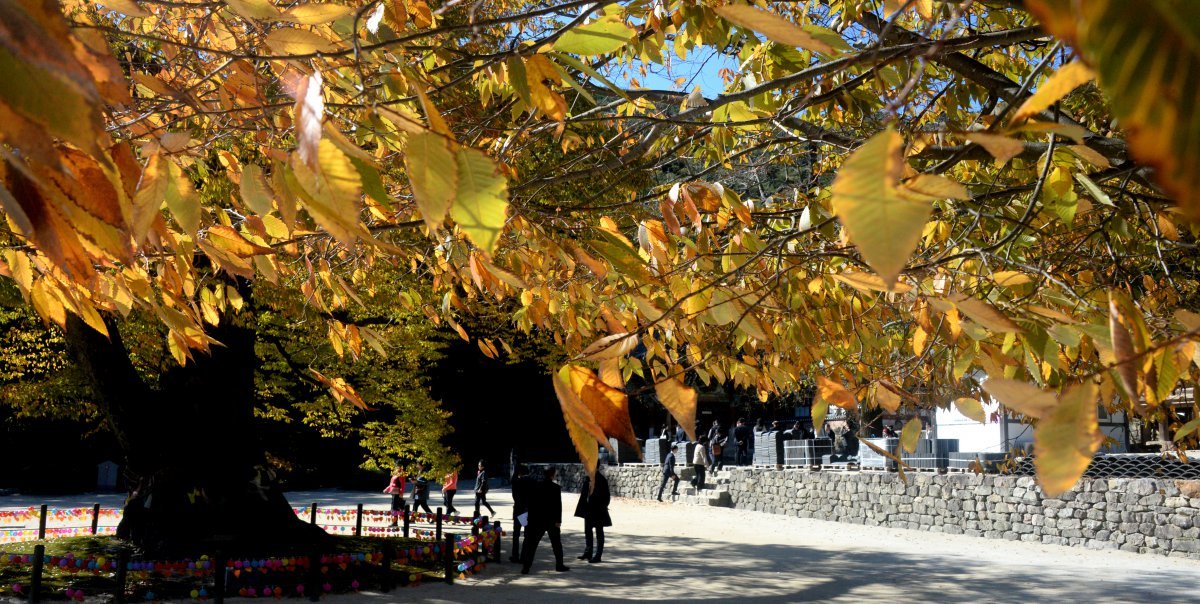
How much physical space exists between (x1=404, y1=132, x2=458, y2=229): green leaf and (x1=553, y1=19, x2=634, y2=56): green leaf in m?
0.78

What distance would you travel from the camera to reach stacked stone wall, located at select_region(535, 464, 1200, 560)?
1289cm

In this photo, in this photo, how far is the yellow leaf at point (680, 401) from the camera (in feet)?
5.48

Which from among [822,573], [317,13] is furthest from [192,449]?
[317,13]

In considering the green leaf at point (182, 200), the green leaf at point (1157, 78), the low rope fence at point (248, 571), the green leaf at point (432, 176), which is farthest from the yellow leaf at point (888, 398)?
the low rope fence at point (248, 571)

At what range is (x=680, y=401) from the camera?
5.56ft

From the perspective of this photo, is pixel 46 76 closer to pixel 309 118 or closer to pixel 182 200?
pixel 309 118

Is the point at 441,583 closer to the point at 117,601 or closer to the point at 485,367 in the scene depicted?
the point at 117,601

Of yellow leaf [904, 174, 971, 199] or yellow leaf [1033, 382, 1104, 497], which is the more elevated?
yellow leaf [904, 174, 971, 199]

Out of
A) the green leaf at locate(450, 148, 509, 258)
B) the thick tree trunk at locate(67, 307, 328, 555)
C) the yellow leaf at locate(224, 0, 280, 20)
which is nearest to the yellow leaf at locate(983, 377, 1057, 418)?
the green leaf at locate(450, 148, 509, 258)

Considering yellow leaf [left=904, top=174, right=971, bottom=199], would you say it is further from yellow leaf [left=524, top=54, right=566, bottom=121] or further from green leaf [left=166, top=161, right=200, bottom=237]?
green leaf [left=166, top=161, right=200, bottom=237]

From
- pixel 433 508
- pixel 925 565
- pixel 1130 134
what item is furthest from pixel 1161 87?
pixel 433 508

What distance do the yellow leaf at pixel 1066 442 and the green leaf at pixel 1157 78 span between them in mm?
505

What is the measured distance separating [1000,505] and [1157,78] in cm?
1669

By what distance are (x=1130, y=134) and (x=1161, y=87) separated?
0.12ft
